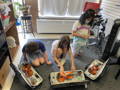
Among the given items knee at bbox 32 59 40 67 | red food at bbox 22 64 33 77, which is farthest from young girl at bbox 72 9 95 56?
red food at bbox 22 64 33 77

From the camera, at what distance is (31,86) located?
4.42 ft

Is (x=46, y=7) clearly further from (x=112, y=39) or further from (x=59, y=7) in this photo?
(x=112, y=39)

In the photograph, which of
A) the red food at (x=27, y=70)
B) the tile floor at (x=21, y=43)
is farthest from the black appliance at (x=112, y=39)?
the tile floor at (x=21, y=43)

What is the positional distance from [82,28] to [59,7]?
1.46 metres

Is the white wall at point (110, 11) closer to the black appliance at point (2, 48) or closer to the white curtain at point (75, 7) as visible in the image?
the white curtain at point (75, 7)

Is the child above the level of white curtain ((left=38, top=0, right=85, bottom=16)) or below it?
below

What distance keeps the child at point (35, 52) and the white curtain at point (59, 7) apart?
1.51m

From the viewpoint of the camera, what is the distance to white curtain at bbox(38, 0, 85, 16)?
296 centimetres

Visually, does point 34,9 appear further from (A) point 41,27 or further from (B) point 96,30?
(B) point 96,30

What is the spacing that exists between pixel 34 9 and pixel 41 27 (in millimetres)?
561


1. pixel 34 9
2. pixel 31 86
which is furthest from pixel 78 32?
pixel 34 9

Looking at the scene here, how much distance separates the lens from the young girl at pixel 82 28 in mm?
1802

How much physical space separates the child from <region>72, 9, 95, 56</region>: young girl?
0.67 meters

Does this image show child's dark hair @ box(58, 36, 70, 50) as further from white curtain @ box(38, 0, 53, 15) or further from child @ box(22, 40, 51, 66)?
white curtain @ box(38, 0, 53, 15)
